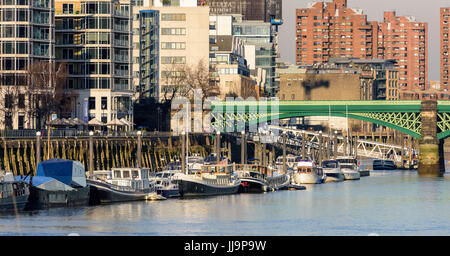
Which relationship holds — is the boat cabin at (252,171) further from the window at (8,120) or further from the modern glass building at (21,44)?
the modern glass building at (21,44)

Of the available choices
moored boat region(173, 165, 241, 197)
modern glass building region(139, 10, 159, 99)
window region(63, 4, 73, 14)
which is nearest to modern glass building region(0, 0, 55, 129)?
window region(63, 4, 73, 14)

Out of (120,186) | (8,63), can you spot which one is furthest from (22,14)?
(120,186)

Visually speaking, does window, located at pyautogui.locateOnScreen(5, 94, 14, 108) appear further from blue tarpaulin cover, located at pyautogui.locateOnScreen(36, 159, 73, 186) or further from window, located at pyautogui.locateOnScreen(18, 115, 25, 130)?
blue tarpaulin cover, located at pyautogui.locateOnScreen(36, 159, 73, 186)

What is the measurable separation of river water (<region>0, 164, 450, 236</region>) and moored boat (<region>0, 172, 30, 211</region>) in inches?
49.8

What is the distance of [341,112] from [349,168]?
15.8 metres

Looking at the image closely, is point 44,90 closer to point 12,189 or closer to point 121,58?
point 121,58

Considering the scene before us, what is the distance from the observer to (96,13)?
136750 millimetres

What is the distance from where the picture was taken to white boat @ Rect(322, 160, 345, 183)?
130 meters

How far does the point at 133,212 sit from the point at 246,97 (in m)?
111

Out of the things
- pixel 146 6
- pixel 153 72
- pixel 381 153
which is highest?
pixel 146 6

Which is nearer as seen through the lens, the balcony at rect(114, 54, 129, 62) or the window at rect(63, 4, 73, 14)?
the window at rect(63, 4, 73, 14)

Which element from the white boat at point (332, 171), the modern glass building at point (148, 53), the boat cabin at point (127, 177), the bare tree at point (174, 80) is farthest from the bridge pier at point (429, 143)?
the boat cabin at point (127, 177)
